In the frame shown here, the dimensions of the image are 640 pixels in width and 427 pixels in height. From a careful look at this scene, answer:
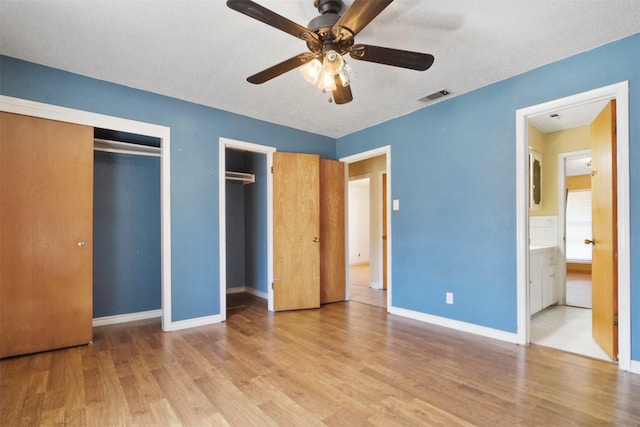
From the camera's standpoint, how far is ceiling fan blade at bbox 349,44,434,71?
188cm

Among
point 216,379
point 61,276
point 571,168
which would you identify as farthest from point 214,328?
point 571,168

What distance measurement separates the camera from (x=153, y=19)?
2.08m

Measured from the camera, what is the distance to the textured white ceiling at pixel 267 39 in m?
1.98

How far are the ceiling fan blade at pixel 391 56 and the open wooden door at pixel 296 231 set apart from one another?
229 cm

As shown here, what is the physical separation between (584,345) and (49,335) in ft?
15.5

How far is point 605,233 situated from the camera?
2598 millimetres

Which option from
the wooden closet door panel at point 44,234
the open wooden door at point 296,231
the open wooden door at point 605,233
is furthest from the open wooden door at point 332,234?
the open wooden door at point 605,233

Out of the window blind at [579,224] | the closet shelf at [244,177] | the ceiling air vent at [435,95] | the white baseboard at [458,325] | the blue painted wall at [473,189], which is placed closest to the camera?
the blue painted wall at [473,189]

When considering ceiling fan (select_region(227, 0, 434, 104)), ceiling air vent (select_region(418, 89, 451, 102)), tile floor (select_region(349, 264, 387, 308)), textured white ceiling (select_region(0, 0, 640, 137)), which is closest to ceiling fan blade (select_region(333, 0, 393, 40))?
ceiling fan (select_region(227, 0, 434, 104))

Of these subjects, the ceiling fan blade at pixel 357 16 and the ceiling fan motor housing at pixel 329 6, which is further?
the ceiling fan motor housing at pixel 329 6

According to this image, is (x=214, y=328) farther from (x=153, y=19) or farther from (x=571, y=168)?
(x=571, y=168)

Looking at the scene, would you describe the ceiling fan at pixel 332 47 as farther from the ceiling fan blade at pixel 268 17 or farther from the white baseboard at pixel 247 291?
the white baseboard at pixel 247 291

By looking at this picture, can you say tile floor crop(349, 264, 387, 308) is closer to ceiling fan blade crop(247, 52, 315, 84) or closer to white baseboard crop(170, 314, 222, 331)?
white baseboard crop(170, 314, 222, 331)

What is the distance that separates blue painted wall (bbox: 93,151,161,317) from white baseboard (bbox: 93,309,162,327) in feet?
0.13
